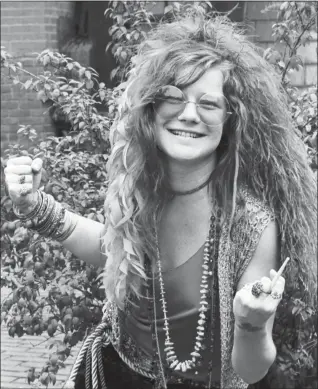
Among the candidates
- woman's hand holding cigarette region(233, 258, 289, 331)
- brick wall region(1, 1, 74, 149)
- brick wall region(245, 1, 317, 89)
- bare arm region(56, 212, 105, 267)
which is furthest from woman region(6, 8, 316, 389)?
brick wall region(1, 1, 74, 149)

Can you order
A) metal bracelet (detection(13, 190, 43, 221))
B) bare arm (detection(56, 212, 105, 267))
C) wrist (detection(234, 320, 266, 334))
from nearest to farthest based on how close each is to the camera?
wrist (detection(234, 320, 266, 334)) → metal bracelet (detection(13, 190, 43, 221)) → bare arm (detection(56, 212, 105, 267))

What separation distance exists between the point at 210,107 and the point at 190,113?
0.07 meters

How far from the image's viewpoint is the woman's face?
7.69ft

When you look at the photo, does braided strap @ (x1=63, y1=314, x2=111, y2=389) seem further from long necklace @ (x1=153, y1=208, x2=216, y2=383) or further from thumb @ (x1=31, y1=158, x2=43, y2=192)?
thumb @ (x1=31, y1=158, x2=43, y2=192)

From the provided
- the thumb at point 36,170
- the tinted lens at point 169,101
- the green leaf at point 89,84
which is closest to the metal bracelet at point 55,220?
the thumb at point 36,170

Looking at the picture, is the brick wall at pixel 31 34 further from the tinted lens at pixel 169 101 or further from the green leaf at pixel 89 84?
the tinted lens at pixel 169 101

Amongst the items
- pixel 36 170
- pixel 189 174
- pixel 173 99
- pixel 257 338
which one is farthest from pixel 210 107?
pixel 257 338

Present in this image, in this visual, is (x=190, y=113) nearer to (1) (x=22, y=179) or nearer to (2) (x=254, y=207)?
(2) (x=254, y=207)

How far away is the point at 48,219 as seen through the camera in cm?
259

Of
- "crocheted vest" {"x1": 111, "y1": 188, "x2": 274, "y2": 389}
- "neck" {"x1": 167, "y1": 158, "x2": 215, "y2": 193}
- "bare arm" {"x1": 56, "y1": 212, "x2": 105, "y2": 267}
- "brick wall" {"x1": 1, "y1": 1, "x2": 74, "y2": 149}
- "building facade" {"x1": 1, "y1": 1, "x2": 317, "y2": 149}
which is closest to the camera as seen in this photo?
"crocheted vest" {"x1": 111, "y1": 188, "x2": 274, "y2": 389}

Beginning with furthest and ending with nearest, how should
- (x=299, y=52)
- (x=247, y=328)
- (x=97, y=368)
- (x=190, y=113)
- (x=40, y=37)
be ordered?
1. (x=40, y=37)
2. (x=299, y=52)
3. (x=97, y=368)
4. (x=190, y=113)
5. (x=247, y=328)

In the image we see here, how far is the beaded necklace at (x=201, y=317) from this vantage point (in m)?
2.37

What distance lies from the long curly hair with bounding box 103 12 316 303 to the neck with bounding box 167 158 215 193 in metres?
0.03

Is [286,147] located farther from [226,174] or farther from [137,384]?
[137,384]
